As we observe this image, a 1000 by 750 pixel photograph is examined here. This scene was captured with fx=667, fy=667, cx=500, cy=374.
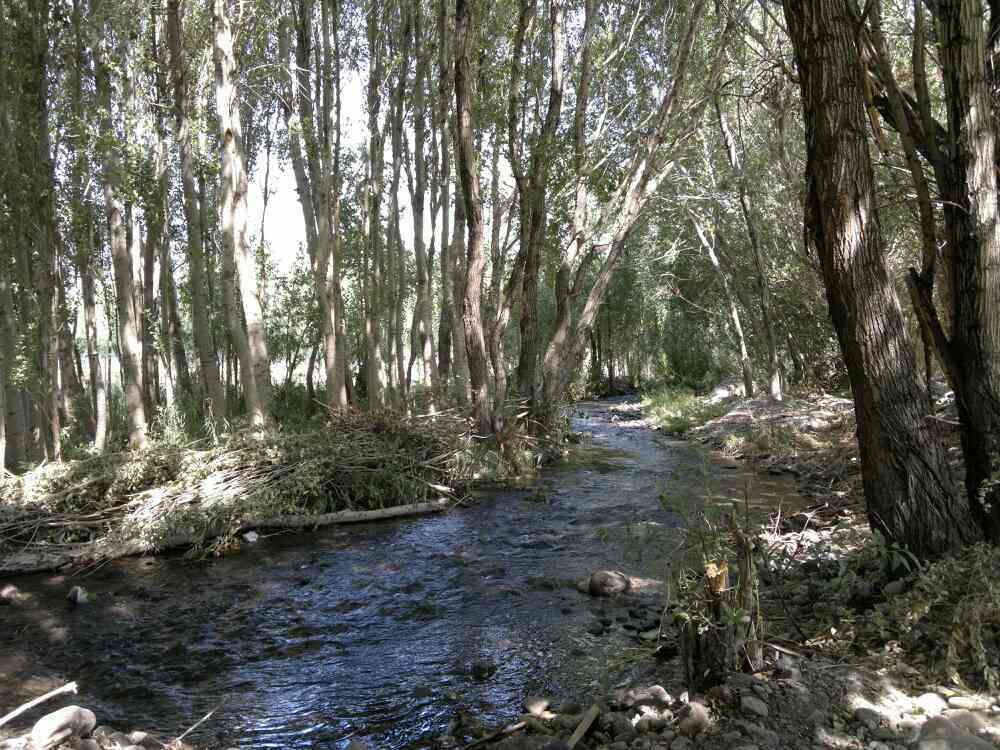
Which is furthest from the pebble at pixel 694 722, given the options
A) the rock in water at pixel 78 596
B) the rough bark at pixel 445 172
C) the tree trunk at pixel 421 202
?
the tree trunk at pixel 421 202

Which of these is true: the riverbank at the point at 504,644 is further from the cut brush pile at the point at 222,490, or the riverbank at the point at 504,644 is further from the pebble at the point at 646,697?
the cut brush pile at the point at 222,490

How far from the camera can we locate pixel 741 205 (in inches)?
688

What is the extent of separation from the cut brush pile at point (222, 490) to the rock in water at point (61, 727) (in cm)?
489

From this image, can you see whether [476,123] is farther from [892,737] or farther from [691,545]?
[892,737]

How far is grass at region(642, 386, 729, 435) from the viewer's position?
63.8 feet

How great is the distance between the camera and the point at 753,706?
307 cm

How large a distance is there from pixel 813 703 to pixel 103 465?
938cm

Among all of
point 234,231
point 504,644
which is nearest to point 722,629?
point 504,644

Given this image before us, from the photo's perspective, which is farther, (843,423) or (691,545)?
(843,423)

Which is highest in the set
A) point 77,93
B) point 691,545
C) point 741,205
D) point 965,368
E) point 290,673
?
point 77,93

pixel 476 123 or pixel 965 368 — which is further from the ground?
pixel 476 123

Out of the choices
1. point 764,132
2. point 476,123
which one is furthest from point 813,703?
point 764,132

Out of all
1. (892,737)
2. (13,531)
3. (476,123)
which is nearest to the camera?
(892,737)

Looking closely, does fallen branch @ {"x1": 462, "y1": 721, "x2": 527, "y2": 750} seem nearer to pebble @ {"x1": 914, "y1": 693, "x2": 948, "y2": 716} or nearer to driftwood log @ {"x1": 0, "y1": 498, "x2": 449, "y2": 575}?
pebble @ {"x1": 914, "y1": 693, "x2": 948, "y2": 716}
